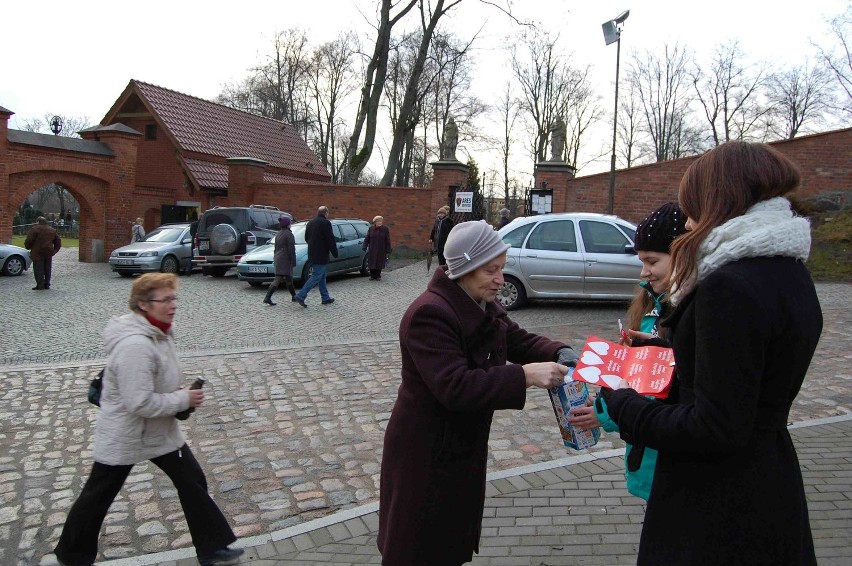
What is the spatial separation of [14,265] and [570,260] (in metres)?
15.3

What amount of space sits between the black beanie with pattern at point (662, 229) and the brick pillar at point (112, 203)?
25.0m

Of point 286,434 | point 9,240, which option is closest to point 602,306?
point 286,434

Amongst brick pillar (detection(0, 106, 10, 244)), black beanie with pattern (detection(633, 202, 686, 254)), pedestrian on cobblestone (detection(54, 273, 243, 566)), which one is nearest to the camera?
black beanie with pattern (detection(633, 202, 686, 254))

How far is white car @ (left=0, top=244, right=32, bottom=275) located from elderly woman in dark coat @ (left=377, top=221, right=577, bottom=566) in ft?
65.8

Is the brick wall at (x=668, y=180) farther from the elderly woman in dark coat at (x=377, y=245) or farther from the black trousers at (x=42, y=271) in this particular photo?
the black trousers at (x=42, y=271)

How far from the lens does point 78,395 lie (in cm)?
730

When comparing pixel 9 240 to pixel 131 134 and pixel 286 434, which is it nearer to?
pixel 131 134

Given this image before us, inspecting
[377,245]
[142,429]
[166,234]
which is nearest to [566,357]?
[142,429]

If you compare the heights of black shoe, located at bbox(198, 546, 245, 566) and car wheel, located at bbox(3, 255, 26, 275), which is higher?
car wheel, located at bbox(3, 255, 26, 275)

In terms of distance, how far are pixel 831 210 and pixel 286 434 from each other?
19.8m

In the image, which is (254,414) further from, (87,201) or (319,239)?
(87,201)

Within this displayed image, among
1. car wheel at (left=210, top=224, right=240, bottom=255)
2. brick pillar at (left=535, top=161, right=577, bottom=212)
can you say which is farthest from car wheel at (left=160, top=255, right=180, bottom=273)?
brick pillar at (left=535, top=161, right=577, bottom=212)

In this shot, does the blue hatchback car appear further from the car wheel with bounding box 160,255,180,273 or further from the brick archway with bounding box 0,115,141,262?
the brick archway with bounding box 0,115,141,262

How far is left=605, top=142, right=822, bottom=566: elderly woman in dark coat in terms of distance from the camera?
1859 millimetres
